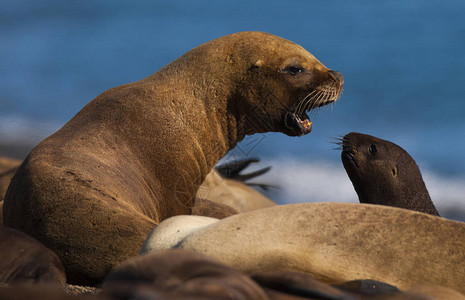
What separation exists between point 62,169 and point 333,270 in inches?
88.5

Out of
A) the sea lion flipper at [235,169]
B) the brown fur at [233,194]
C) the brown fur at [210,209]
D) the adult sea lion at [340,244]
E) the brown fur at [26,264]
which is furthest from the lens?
the sea lion flipper at [235,169]

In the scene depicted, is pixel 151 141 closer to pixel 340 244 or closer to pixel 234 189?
pixel 340 244

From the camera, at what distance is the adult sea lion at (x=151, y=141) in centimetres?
417

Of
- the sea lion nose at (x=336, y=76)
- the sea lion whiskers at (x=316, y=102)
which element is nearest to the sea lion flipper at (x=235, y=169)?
the sea lion whiskers at (x=316, y=102)

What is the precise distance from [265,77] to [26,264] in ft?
11.3

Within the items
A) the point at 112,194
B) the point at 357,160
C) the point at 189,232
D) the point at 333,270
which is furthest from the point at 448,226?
the point at 357,160

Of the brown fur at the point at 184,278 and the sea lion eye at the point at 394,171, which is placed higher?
the brown fur at the point at 184,278

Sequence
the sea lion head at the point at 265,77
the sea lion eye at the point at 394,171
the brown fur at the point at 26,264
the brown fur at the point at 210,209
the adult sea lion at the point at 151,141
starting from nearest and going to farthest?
1. the brown fur at the point at 26,264
2. the adult sea lion at the point at 151,141
3. the sea lion head at the point at 265,77
4. the brown fur at the point at 210,209
5. the sea lion eye at the point at 394,171

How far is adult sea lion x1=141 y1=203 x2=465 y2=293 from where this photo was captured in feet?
10.0

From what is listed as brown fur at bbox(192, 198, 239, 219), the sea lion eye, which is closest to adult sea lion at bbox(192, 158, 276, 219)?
brown fur at bbox(192, 198, 239, 219)

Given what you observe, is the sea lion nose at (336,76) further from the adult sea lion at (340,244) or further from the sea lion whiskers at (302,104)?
the adult sea lion at (340,244)

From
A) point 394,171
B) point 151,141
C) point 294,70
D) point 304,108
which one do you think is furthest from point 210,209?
point 394,171

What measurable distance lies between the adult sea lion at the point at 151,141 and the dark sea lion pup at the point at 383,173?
41.1 inches

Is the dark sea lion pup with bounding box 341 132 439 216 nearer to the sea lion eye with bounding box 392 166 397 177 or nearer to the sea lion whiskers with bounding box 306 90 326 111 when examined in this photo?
the sea lion eye with bounding box 392 166 397 177
